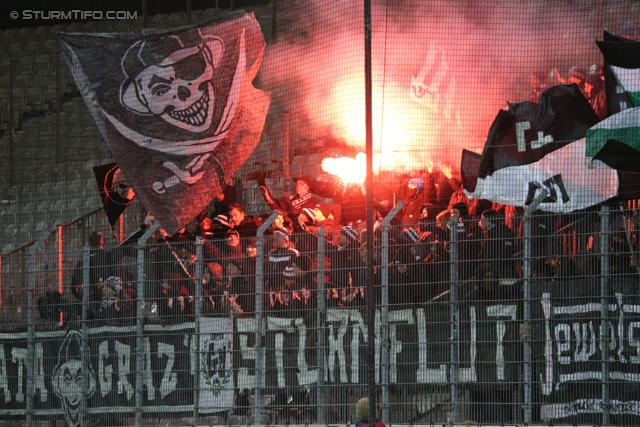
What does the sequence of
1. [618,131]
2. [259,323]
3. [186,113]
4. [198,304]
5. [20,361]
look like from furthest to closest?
[186,113] < [20,361] < [198,304] < [618,131] < [259,323]

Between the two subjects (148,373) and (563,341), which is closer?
(563,341)

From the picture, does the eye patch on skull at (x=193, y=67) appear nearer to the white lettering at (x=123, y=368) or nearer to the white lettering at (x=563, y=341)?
the white lettering at (x=123, y=368)

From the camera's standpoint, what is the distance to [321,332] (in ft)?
34.7

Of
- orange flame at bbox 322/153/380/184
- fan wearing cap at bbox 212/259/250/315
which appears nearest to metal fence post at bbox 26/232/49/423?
fan wearing cap at bbox 212/259/250/315

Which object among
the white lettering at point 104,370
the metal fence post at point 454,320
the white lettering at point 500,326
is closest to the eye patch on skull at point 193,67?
the white lettering at point 104,370

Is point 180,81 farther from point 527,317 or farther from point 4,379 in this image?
point 527,317

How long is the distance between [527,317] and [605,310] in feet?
2.22

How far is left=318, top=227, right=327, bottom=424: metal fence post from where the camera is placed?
10.5m

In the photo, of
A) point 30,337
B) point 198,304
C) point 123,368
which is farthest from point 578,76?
point 30,337

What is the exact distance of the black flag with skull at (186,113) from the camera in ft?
45.3

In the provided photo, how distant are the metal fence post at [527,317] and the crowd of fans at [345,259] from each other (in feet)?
0.23

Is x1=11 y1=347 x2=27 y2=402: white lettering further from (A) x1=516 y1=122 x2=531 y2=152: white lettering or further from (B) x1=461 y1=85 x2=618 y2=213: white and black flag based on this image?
(A) x1=516 y1=122 x2=531 y2=152: white lettering

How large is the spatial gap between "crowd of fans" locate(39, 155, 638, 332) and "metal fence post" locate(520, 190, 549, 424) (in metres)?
0.07

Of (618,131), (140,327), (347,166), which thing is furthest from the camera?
(347,166)
